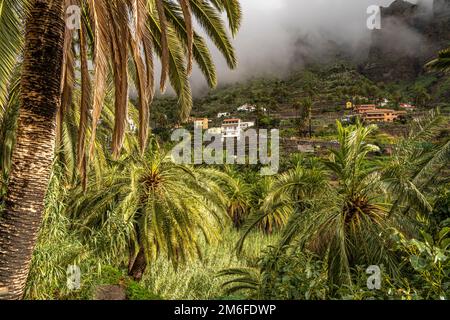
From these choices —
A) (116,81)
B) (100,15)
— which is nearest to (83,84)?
(116,81)

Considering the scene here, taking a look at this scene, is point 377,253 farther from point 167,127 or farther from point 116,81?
point 167,127

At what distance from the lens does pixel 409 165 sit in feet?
24.7

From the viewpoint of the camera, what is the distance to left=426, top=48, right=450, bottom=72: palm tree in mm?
8420

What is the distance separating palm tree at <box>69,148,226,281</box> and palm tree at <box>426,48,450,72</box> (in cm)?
689

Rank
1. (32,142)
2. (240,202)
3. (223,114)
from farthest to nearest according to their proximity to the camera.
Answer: (223,114), (240,202), (32,142)

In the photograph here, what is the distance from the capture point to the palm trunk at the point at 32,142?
169 inches

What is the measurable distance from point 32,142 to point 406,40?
132084 mm

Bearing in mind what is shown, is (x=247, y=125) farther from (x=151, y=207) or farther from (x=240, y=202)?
(x=151, y=207)
